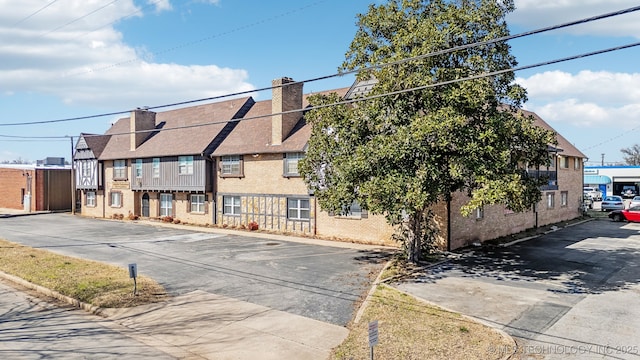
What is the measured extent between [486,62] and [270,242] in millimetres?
14376

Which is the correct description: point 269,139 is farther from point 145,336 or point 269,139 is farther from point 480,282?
point 145,336

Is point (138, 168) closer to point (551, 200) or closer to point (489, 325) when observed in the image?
point (489, 325)

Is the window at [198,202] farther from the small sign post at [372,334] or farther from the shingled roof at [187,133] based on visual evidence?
the small sign post at [372,334]

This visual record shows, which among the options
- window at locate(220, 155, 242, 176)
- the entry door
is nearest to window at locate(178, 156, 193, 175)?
window at locate(220, 155, 242, 176)

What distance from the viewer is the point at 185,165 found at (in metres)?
32.2

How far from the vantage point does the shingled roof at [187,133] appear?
3219 centimetres

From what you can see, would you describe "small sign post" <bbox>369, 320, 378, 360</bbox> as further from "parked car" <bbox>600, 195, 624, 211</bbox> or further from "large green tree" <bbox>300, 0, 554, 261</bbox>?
"parked car" <bbox>600, 195, 624, 211</bbox>

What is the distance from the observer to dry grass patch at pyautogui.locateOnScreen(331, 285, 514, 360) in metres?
8.91

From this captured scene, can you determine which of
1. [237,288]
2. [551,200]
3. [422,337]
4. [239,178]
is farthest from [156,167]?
[551,200]

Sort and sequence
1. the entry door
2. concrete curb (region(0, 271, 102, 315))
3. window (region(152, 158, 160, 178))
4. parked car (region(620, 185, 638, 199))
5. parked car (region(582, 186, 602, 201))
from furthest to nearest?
parked car (region(582, 186, 602, 201))
parked car (region(620, 185, 638, 199))
the entry door
window (region(152, 158, 160, 178))
concrete curb (region(0, 271, 102, 315))

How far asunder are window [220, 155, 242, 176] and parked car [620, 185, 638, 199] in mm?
57711

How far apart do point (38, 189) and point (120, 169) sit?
48.0 ft

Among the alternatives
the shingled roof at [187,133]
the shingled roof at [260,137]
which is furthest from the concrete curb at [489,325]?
the shingled roof at [187,133]

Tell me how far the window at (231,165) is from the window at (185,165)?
272 centimetres
